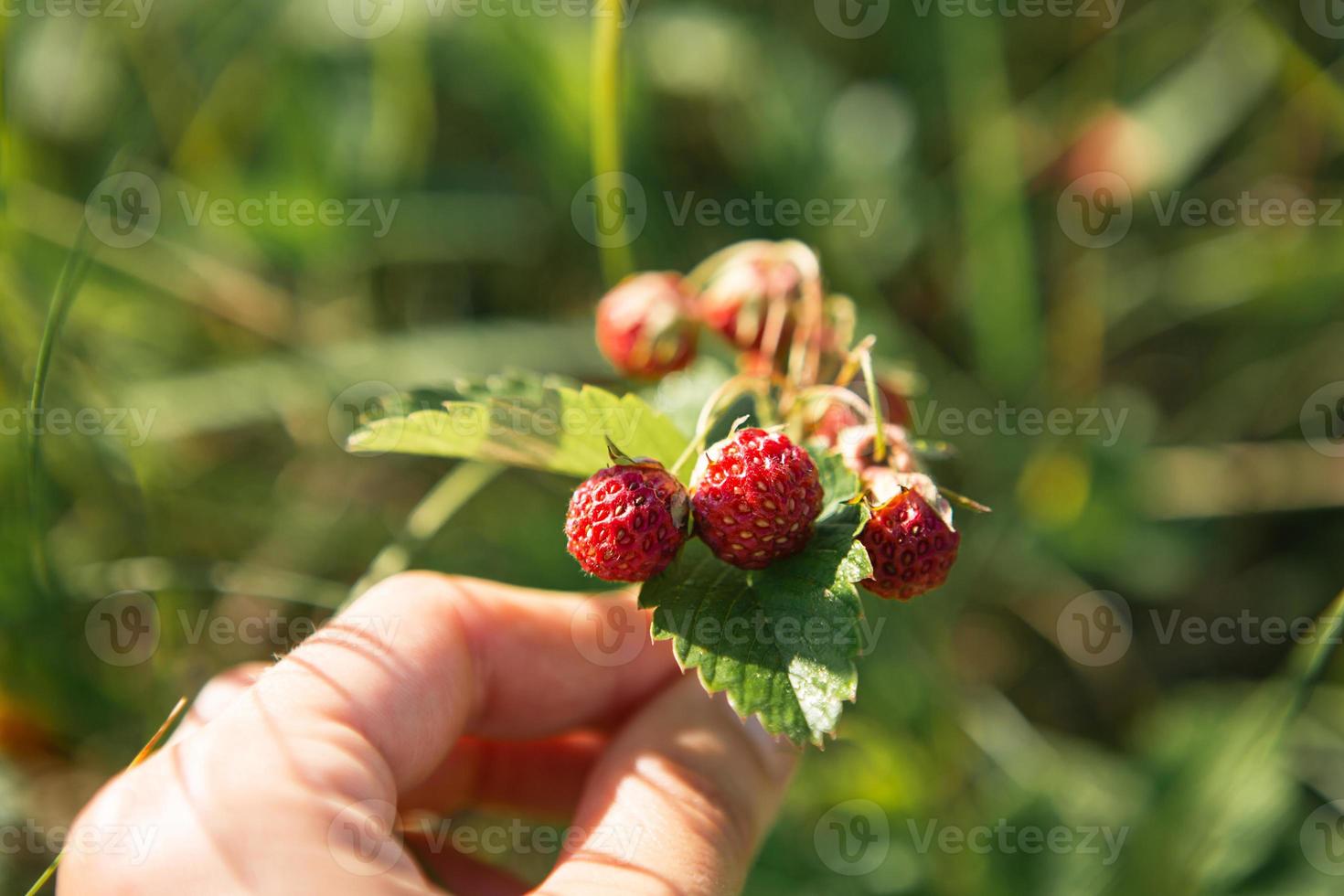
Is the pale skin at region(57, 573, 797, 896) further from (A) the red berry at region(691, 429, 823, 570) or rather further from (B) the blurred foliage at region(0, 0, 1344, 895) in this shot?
(B) the blurred foliage at region(0, 0, 1344, 895)

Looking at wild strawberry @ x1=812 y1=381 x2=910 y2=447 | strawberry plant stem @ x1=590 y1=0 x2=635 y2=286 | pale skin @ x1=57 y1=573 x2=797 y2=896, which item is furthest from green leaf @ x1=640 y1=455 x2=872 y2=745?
strawberry plant stem @ x1=590 y1=0 x2=635 y2=286

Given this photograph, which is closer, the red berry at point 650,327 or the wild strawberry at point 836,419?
the wild strawberry at point 836,419

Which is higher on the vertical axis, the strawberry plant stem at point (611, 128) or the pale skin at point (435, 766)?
the strawberry plant stem at point (611, 128)

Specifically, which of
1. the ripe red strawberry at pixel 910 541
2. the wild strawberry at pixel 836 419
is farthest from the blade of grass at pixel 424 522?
the ripe red strawberry at pixel 910 541

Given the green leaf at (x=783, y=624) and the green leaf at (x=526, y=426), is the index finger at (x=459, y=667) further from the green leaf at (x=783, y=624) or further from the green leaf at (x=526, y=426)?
the green leaf at (x=783, y=624)

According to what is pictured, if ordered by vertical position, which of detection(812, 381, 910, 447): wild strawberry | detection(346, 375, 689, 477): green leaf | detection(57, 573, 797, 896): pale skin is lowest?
detection(57, 573, 797, 896): pale skin

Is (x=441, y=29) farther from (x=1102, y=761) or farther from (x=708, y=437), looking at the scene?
(x=1102, y=761)
